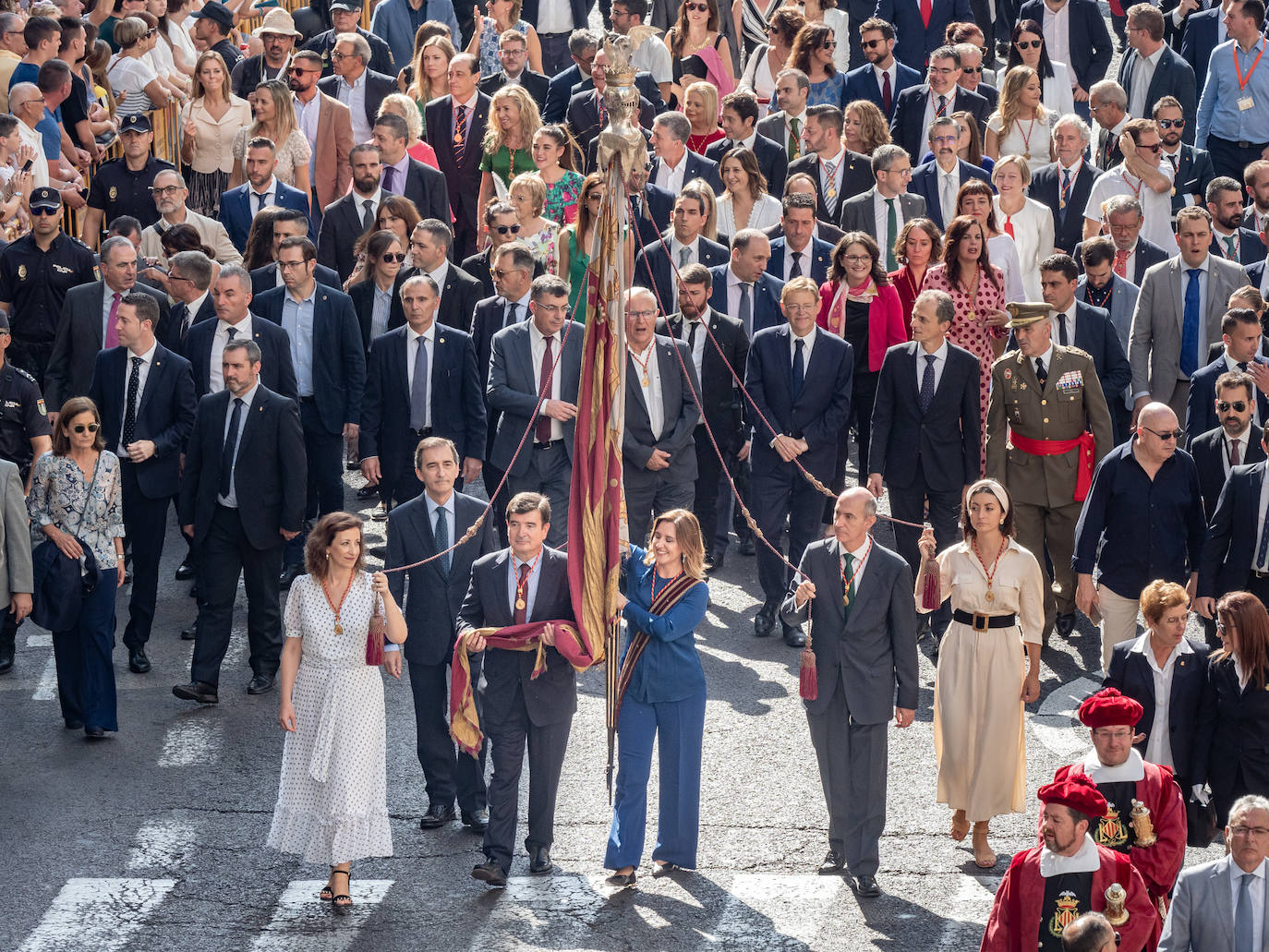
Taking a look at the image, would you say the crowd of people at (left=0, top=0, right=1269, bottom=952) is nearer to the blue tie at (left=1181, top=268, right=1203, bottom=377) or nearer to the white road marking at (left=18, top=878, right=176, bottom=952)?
the blue tie at (left=1181, top=268, right=1203, bottom=377)

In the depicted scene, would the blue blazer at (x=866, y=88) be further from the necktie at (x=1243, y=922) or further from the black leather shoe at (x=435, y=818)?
the necktie at (x=1243, y=922)

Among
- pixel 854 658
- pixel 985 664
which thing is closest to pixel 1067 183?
pixel 985 664

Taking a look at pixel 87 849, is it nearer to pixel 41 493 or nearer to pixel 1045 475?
pixel 41 493

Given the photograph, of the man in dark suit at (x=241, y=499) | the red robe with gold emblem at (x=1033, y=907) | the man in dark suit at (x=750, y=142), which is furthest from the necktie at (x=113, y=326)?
the red robe with gold emblem at (x=1033, y=907)

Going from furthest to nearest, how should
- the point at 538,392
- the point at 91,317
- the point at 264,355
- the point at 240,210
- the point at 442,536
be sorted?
the point at 240,210 → the point at 91,317 → the point at 264,355 → the point at 538,392 → the point at 442,536

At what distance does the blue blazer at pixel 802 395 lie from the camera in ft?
44.6

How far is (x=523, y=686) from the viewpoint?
413 inches

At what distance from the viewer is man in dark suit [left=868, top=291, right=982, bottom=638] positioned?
1324 cm

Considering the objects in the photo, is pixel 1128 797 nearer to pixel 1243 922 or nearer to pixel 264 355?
pixel 1243 922

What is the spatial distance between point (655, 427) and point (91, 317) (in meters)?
3.80

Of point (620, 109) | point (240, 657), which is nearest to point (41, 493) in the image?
point (240, 657)

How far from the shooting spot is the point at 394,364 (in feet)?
44.5

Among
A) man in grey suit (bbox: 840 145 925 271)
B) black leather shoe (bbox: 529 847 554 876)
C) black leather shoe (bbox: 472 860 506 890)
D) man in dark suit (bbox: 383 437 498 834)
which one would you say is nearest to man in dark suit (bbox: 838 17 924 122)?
man in grey suit (bbox: 840 145 925 271)

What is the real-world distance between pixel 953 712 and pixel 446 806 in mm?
2707
